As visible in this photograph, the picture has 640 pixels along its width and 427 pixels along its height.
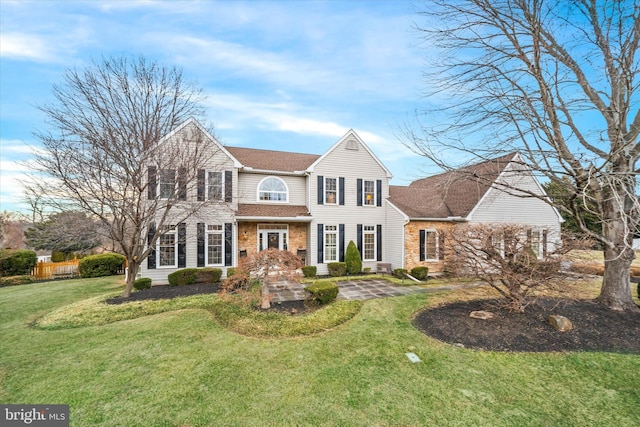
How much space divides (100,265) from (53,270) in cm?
252

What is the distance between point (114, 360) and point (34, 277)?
14498 millimetres

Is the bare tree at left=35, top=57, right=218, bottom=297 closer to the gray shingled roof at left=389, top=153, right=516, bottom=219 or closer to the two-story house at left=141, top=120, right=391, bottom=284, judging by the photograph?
the two-story house at left=141, top=120, right=391, bottom=284

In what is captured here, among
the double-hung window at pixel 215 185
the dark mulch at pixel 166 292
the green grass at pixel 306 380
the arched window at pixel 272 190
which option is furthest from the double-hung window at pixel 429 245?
the double-hung window at pixel 215 185

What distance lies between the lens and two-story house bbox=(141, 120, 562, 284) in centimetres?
1230

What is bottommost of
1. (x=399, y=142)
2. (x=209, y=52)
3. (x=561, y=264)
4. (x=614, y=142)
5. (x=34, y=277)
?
(x=34, y=277)

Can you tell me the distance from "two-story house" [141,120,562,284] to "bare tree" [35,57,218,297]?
2.02 meters

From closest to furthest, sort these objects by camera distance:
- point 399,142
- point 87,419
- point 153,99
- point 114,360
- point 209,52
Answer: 1. point 87,419
2. point 114,360
3. point 399,142
4. point 153,99
5. point 209,52

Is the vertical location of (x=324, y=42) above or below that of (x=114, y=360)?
above

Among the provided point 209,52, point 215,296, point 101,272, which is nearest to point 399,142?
point 215,296

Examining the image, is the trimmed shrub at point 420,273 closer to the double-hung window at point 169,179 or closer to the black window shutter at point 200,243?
the black window shutter at point 200,243

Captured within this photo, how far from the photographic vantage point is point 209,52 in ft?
35.4

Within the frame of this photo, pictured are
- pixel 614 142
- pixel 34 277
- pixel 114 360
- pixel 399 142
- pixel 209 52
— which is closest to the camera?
pixel 114 360

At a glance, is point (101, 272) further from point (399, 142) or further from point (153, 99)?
point (399, 142)

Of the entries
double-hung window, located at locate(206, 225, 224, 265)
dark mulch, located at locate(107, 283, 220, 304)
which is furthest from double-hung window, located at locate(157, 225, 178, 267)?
double-hung window, located at locate(206, 225, 224, 265)
